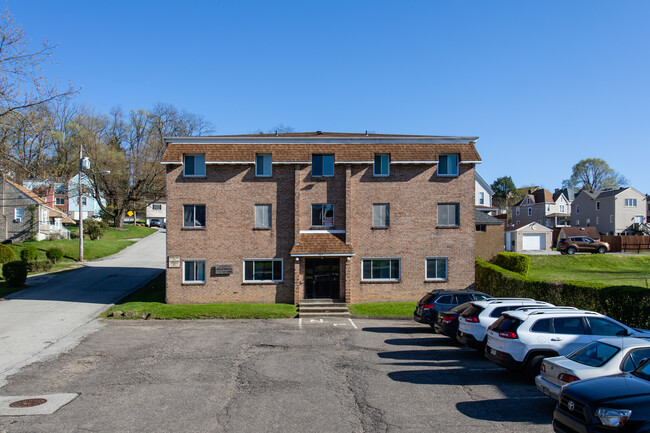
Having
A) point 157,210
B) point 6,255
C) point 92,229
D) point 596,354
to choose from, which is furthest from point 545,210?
point 596,354

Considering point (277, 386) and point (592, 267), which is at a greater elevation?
point (592, 267)

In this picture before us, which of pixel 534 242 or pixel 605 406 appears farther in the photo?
pixel 534 242

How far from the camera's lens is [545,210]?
2977 inches

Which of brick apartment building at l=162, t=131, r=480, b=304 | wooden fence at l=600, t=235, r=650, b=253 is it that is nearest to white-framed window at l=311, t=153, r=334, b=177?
brick apartment building at l=162, t=131, r=480, b=304

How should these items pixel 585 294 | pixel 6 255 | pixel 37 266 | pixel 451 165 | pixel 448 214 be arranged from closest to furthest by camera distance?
pixel 585 294 → pixel 451 165 → pixel 448 214 → pixel 37 266 → pixel 6 255

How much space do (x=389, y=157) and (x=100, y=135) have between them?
54.6 metres

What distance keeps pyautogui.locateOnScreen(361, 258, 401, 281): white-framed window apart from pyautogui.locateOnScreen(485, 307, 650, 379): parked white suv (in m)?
13.6

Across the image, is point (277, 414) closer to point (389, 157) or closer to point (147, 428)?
point (147, 428)

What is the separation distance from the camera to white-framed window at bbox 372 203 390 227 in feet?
86.6

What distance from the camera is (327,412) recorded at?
1002 cm

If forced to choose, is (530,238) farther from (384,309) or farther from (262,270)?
(262,270)

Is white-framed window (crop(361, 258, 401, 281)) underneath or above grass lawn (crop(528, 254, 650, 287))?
above

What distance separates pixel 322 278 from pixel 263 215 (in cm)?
472

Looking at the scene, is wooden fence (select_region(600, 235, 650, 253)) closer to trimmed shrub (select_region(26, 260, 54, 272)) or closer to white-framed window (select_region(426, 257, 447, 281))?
white-framed window (select_region(426, 257, 447, 281))
